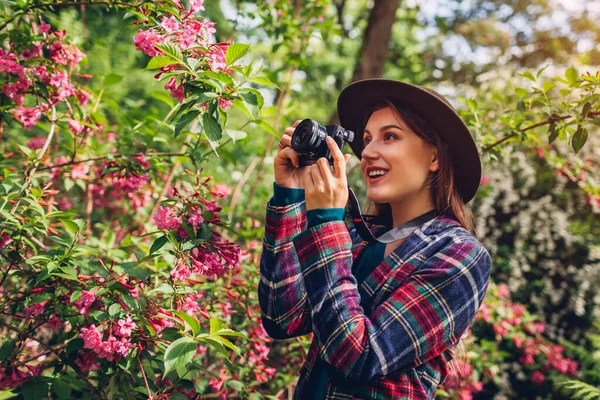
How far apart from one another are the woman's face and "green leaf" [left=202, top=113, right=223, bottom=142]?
1.50 ft

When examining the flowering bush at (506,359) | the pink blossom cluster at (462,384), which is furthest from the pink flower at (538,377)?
the pink blossom cluster at (462,384)

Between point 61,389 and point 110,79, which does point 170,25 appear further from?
point 61,389

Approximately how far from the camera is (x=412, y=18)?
756cm

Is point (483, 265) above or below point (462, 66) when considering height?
below

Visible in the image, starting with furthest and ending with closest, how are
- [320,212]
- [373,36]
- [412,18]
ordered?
[412,18], [373,36], [320,212]

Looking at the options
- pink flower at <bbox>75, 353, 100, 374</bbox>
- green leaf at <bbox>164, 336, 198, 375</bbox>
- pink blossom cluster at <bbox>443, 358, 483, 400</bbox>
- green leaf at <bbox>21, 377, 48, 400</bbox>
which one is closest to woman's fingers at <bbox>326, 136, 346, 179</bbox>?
green leaf at <bbox>164, 336, 198, 375</bbox>

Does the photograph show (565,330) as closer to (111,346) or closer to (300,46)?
(300,46)

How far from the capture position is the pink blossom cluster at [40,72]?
4.98 feet

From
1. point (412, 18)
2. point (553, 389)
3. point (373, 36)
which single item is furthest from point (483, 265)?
point (412, 18)

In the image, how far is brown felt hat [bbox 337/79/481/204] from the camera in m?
1.35

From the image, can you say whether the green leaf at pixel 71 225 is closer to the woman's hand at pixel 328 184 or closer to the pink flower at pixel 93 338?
the pink flower at pixel 93 338

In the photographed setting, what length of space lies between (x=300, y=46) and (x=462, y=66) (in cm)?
713

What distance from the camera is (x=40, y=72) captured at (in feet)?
5.13

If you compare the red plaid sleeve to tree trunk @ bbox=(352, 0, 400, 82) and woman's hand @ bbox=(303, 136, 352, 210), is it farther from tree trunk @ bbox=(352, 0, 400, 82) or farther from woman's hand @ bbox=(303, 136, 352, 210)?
tree trunk @ bbox=(352, 0, 400, 82)
